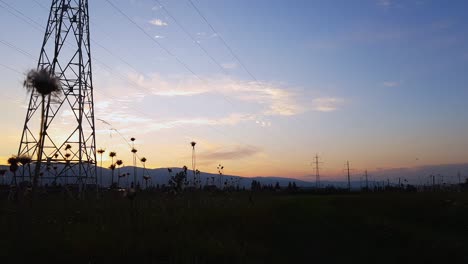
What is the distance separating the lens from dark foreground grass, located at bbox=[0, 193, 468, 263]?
8.27 metres

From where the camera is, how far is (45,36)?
22.2m

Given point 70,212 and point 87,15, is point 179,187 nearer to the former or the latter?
point 70,212

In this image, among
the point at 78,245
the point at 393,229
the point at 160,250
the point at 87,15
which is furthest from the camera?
the point at 87,15

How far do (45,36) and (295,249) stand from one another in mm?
15990

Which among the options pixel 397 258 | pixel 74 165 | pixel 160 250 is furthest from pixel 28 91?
pixel 74 165

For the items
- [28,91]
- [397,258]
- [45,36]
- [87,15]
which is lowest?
[397,258]

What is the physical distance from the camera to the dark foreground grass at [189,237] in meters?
8.27

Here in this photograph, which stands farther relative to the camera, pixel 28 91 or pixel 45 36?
pixel 45 36

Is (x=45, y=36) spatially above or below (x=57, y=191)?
above

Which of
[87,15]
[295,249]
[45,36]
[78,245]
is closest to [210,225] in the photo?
[295,249]

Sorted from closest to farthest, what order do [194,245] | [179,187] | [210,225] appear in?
[194,245]
[210,225]
[179,187]

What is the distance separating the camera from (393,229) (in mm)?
21531

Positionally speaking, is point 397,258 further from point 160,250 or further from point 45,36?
point 45,36

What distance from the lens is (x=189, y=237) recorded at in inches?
403
